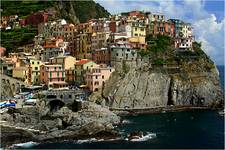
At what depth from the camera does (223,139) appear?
60.8 meters

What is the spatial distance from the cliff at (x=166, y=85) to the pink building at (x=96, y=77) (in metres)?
0.91

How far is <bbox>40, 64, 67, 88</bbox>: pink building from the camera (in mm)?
80000

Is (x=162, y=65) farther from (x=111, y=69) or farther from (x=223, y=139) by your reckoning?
(x=223, y=139)

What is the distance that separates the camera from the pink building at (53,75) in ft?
262

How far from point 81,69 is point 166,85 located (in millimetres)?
13956

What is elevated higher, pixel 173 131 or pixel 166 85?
pixel 166 85

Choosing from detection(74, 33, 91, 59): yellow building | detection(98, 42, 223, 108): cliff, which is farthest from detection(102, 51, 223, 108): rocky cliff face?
detection(74, 33, 91, 59): yellow building

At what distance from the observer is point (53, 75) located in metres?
80.2

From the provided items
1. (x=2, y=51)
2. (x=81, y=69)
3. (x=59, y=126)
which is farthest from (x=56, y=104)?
(x=2, y=51)

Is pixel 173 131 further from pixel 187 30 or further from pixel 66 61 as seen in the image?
pixel 187 30

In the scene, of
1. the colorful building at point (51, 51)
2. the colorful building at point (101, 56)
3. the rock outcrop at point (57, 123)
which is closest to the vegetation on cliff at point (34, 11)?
the colorful building at point (51, 51)

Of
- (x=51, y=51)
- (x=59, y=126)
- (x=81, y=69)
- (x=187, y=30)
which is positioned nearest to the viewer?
(x=59, y=126)

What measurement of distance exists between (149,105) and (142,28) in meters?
17.6

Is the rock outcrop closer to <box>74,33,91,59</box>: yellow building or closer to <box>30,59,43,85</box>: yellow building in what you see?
<box>30,59,43,85</box>: yellow building
